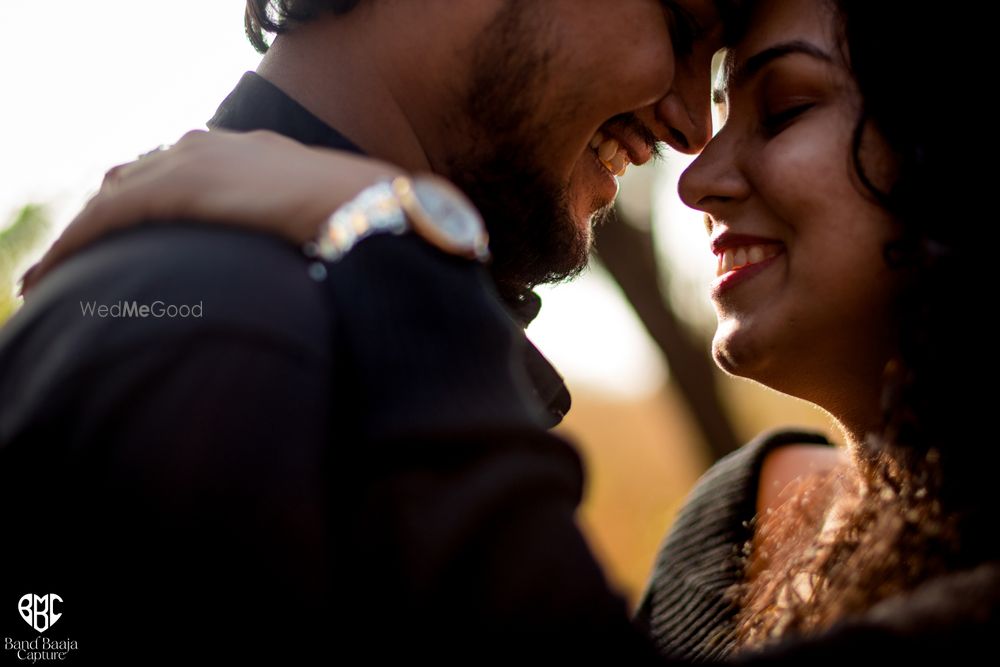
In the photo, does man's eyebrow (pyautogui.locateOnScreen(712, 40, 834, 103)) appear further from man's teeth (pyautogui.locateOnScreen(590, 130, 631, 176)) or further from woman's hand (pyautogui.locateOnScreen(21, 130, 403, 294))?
woman's hand (pyautogui.locateOnScreen(21, 130, 403, 294))

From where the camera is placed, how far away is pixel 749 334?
2.13 meters

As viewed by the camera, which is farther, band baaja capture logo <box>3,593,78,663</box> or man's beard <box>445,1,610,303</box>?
man's beard <box>445,1,610,303</box>

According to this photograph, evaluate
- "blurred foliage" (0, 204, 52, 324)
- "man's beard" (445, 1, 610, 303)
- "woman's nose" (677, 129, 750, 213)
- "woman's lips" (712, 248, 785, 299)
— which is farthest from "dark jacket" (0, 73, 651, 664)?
"blurred foliage" (0, 204, 52, 324)

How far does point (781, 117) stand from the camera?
2180mm

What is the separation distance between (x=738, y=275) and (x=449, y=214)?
1184 millimetres

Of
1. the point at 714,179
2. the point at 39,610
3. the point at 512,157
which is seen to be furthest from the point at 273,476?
the point at 714,179

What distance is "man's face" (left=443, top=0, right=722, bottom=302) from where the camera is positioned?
6.86 ft

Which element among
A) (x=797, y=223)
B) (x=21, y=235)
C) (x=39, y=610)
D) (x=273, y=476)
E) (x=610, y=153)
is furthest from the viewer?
(x=21, y=235)

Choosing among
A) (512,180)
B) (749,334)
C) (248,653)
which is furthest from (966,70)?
(248,653)

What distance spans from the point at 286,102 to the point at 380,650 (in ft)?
3.93

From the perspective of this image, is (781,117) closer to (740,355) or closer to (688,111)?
(688,111)

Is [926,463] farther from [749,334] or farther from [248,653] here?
[248,653]

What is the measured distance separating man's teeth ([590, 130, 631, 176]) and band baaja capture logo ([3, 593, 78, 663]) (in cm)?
173

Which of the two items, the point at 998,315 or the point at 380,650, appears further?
the point at 998,315
